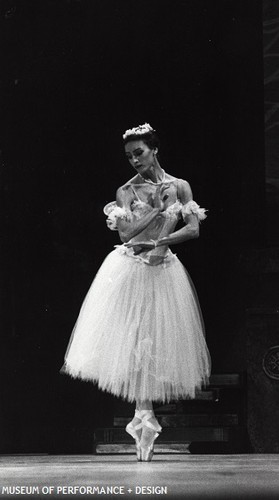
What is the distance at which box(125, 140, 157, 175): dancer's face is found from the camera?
5.01 metres

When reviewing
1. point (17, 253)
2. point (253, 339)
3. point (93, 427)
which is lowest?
point (93, 427)

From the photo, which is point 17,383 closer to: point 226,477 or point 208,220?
A: point 208,220

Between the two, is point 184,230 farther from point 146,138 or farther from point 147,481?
point 147,481

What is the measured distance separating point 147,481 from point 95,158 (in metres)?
3.38

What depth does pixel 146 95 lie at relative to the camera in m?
6.54

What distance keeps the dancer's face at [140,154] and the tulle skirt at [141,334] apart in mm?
436

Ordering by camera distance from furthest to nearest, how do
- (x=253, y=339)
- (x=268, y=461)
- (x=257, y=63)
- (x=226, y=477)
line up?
(x=257, y=63)
(x=253, y=339)
(x=268, y=461)
(x=226, y=477)

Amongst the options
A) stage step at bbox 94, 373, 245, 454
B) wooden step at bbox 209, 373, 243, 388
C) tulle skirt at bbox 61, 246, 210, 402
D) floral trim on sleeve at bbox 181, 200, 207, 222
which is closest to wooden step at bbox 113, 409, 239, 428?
stage step at bbox 94, 373, 245, 454

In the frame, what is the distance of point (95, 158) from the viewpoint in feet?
21.7

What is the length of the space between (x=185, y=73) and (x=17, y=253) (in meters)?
1.59

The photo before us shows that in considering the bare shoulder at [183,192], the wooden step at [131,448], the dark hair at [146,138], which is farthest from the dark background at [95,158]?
the dark hair at [146,138]

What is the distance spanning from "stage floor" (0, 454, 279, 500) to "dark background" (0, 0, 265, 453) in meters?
2.07

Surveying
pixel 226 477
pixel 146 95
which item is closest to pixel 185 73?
pixel 146 95

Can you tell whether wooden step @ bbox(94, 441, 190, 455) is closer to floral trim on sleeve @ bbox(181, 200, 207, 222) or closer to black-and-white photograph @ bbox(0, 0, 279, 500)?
black-and-white photograph @ bbox(0, 0, 279, 500)
